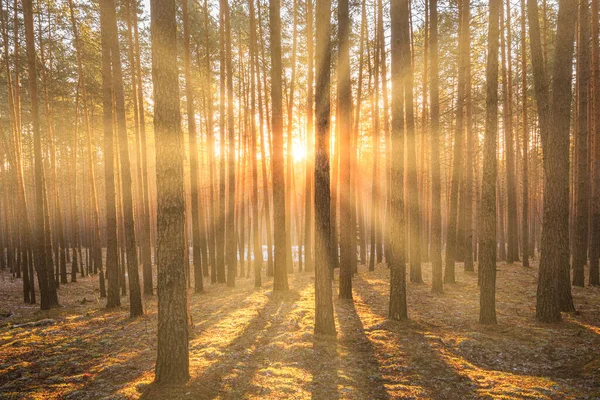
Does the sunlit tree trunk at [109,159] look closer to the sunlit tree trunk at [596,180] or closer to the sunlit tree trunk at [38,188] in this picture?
the sunlit tree trunk at [38,188]

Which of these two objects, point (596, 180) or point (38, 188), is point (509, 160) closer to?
point (596, 180)

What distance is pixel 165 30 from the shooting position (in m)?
5.14

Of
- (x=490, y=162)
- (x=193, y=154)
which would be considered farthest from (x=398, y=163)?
(x=193, y=154)

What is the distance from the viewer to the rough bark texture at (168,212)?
5.01 m

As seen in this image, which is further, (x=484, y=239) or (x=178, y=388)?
(x=484, y=239)

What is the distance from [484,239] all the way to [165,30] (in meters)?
8.54

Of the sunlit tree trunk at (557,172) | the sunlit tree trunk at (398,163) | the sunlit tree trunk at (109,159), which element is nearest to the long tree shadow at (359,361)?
the sunlit tree trunk at (398,163)

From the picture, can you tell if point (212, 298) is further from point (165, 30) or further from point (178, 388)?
point (165, 30)

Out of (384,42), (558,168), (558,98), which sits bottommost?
(558,168)

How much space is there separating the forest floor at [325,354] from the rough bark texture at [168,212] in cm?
60

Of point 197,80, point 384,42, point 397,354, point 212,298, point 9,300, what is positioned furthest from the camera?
point 197,80

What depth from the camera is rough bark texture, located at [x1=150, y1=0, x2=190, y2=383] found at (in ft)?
16.4

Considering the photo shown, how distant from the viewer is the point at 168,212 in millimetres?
5020

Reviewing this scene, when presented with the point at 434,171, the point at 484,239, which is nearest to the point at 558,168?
the point at 484,239
